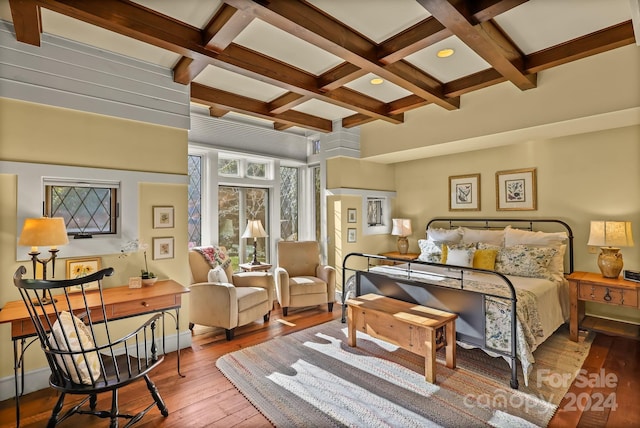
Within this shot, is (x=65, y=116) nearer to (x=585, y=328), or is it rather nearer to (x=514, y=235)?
(x=514, y=235)

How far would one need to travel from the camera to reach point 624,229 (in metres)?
3.29

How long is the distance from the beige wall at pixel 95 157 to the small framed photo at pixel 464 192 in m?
3.92

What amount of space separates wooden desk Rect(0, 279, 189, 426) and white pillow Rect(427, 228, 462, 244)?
3.51 meters

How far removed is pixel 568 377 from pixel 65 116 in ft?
15.8

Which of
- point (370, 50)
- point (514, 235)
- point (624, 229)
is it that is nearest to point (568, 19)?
point (370, 50)

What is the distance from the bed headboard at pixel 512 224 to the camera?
401cm

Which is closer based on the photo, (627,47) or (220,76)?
(627,47)

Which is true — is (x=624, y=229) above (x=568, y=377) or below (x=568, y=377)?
above

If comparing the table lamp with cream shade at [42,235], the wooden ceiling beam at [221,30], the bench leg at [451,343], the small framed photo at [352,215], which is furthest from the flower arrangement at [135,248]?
the small framed photo at [352,215]

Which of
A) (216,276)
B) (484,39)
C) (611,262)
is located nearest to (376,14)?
(484,39)

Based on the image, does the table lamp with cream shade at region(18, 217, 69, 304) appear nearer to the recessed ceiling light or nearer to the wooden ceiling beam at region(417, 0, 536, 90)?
the wooden ceiling beam at region(417, 0, 536, 90)

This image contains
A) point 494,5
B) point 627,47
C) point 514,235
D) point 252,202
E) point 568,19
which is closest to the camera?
point 494,5

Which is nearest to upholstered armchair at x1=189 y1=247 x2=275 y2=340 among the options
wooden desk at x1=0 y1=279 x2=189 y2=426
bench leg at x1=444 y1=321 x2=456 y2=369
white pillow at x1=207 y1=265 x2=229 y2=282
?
white pillow at x1=207 y1=265 x2=229 y2=282

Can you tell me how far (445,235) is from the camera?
473cm
